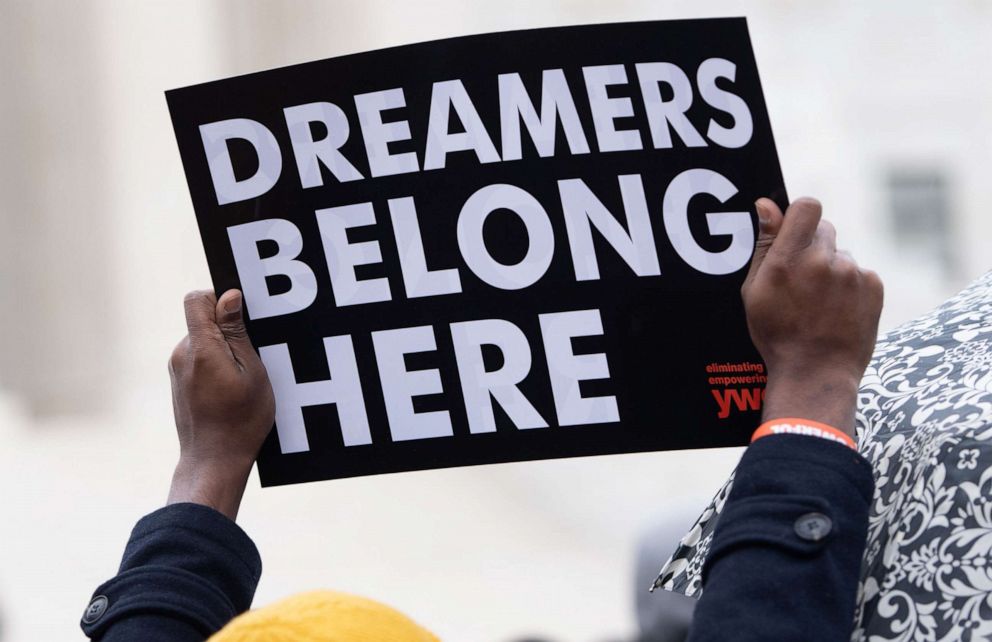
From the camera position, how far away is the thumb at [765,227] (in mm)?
889

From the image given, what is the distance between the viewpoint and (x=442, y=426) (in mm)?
997

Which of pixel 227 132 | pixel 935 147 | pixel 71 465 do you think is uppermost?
pixel 227 132

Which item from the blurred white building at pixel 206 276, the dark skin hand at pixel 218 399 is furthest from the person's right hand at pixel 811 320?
the blurred white building at pixel 206 276

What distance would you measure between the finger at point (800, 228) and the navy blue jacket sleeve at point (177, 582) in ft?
1.43

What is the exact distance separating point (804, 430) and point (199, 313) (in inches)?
19.4

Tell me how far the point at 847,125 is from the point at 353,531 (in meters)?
4.23

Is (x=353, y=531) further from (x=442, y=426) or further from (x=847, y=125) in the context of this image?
(x=442, y=426)

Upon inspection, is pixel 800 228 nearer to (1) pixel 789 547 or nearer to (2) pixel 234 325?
(1) pixel 789 547

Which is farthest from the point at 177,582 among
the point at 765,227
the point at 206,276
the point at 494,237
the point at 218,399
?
the point at 206,276

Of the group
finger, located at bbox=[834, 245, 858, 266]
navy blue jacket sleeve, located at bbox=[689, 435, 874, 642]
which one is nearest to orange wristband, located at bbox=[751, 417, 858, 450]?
navy blue jacket sleeve, located at bbox=[689, 435, 874, 642]

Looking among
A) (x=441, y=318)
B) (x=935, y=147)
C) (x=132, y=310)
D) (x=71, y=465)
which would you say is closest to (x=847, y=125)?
(x=935, y=147)

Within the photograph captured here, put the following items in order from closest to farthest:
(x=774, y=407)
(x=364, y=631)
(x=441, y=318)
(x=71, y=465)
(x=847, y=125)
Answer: (x=364, y=631) < (x=774, y=407) < (x=441, y=318) < (x=71, y=465) < (x=847, y=125)

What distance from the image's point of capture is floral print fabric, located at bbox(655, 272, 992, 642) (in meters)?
0.74

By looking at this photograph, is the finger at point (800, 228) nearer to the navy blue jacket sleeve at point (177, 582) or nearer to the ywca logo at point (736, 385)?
the ywca logo at point (736, 385)
